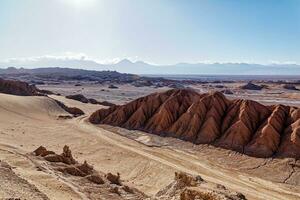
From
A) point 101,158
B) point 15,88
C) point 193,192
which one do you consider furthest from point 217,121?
point 15,88

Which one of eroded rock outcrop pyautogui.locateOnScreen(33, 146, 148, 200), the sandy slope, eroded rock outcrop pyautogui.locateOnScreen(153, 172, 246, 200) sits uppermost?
eroded rock outcrop pyautogui.locateOnScreen(153, 172, 246, 200)

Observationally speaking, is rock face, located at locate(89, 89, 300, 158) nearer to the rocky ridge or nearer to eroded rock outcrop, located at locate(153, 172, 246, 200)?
eroded rock outcrop, located at locate(153, 172, 246, 200)

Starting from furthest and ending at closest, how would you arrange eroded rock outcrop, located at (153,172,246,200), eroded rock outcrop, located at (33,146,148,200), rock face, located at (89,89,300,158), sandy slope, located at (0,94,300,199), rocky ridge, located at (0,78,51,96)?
rocky ridge, located at (0,78,51,96), rock face, located at (89,89,300,158), sandy slope, located at (0,94,300,199), eroded rock outcrop, located at (33,146,148,200), eroded rock outcrop, located at (153,172,246,200)

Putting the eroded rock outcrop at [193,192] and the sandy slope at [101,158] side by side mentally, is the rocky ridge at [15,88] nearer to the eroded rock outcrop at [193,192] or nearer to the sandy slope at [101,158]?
the sandy slope at [101,158]

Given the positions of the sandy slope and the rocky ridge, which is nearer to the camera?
the sandy slope

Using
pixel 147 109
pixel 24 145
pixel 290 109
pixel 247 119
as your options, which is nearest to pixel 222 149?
pixel 247 119

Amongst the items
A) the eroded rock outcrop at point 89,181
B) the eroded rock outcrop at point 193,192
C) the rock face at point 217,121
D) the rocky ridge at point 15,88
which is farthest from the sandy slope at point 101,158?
the rocky ridge at point 15,88

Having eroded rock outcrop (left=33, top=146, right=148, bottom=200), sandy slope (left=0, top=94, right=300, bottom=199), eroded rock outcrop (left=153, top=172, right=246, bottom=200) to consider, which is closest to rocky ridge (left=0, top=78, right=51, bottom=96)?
sandy slope (left=0, top=94, right=300, bottom=199)
